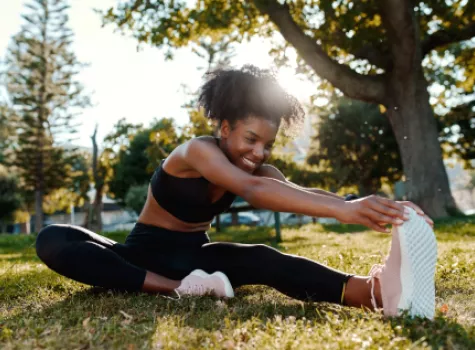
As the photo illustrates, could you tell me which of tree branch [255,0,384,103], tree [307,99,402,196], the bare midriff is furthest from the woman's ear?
tree [307,99,402,196]

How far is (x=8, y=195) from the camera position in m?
40.8

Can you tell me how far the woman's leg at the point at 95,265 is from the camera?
3.23 metres

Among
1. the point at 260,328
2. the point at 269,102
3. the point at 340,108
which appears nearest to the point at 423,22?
the point at 269,102

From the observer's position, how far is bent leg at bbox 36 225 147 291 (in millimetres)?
3248

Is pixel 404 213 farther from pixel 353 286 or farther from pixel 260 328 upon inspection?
pixel 260 328

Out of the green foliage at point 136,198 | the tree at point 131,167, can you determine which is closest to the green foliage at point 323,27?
the green foliage at point 136,198

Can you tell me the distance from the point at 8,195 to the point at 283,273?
4206 centimetres

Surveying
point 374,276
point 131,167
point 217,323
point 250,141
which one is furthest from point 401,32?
point 131,167

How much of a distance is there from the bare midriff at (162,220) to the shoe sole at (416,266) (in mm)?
1525

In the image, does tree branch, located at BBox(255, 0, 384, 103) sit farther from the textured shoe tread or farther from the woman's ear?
the textured shoe tread

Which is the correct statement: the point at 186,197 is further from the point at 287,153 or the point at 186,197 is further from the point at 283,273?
the point at 287,153

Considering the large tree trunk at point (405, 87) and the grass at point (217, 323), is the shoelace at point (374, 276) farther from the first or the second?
the large tree trunk at point (405, 87)

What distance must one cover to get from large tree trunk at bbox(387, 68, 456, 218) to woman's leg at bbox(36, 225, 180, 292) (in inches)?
416

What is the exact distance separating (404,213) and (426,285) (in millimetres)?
373
